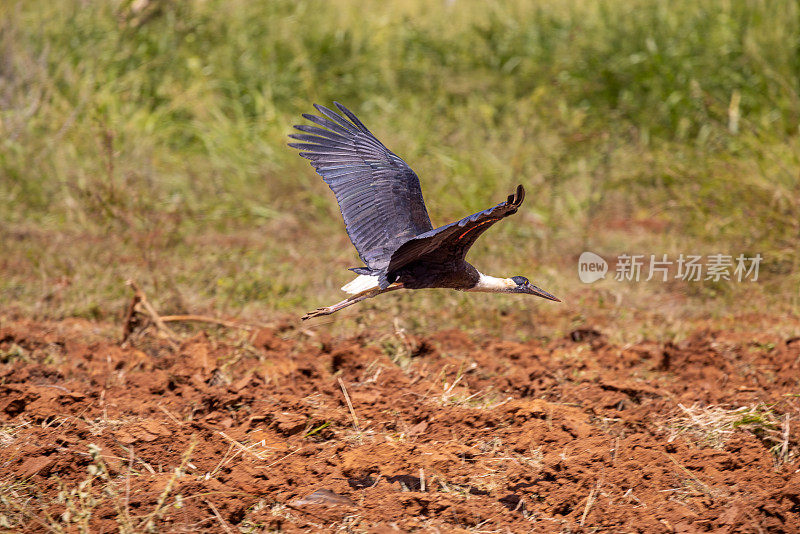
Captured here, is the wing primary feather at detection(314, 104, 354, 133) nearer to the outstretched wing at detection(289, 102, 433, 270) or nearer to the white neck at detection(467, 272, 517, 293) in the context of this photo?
the outstretched wing at detection(289, 102, 433, 270)

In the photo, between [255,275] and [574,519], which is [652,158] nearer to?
[255,275]

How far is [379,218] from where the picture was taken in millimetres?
4102

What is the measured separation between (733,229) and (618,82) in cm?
330

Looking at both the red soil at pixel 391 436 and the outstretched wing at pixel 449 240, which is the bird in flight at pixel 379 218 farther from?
the red soil at pixel 391 436

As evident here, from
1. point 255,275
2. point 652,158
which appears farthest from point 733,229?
point 255,275

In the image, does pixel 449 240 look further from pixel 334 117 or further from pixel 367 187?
pixel 334 117

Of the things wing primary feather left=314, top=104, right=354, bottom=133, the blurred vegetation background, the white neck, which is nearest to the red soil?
the white neck

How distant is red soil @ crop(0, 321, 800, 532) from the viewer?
2855mm

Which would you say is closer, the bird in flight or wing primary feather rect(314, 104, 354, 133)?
the bird in flight

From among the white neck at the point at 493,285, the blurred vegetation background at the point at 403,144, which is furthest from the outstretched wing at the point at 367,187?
the blurred vegetation background at the point at 403,144

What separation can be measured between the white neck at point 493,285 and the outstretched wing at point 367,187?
0.38 metres

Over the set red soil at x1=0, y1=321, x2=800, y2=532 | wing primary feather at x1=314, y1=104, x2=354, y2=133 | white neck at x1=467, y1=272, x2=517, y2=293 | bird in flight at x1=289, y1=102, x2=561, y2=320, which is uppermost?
wing primary feather at x1=314, y1=104, x2=354, y2=133

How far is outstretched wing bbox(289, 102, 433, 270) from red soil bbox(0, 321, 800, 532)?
28.3 inches

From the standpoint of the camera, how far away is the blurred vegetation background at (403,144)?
5.99m
